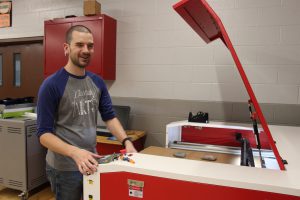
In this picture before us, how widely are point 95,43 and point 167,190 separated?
228cm

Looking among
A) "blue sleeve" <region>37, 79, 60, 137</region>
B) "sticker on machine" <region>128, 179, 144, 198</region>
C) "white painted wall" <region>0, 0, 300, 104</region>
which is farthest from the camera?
"white painted wall" <region>0, 0, 300, 104</region>

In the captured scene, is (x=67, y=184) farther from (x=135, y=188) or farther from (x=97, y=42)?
(x=97, y=42)

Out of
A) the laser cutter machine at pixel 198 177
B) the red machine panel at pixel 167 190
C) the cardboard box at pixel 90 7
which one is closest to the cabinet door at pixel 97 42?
the cardboard box at pixel 90 7

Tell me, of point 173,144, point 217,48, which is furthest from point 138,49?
point 173,144

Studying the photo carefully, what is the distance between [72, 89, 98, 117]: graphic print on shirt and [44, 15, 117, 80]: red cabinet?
1266mm

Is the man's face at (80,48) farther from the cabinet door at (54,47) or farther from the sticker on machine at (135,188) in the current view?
the cabinet door at (54,47)

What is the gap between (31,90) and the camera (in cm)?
381

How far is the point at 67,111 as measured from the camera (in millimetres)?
1563

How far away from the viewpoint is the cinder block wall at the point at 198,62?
2539 millimetres

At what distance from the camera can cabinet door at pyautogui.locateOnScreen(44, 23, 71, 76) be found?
3066 mm

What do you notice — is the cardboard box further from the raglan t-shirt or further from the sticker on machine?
the sticker on machine

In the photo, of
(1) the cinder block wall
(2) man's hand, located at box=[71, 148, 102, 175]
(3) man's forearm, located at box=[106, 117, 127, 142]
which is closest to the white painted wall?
(1) the cinder block wall

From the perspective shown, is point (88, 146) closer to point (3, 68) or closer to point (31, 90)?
point (31, 90)

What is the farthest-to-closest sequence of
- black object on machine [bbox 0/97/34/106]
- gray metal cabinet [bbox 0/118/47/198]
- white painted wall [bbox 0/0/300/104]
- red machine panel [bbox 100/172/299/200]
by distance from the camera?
black object on machine [bbox 0/97/34/106], gray metal cabinet [bbox 0/118/47/198], white painted wall [bbox 0/0/300/104], red machine panel [bbox 100/172/299/200]
